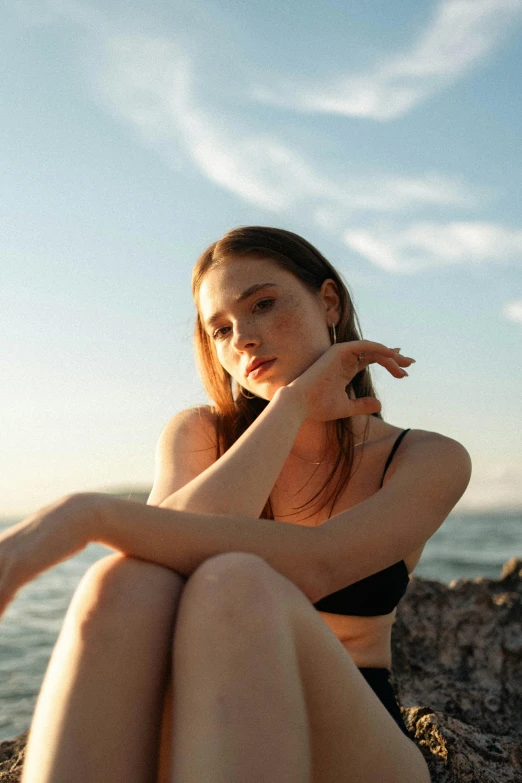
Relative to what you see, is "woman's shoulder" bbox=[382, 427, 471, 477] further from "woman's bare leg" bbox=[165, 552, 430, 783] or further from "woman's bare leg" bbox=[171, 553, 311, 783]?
"woman's bare leg" bbox=[171, 553, 311, 783]

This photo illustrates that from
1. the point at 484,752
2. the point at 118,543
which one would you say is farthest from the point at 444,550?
the point at 118,543

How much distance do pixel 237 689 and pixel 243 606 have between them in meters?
0.20

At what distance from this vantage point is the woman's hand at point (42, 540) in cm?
205

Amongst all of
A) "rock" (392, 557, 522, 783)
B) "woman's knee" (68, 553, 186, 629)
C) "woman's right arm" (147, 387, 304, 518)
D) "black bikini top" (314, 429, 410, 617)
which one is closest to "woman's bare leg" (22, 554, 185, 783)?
"woman's knee" (68, 553, 186, 629)

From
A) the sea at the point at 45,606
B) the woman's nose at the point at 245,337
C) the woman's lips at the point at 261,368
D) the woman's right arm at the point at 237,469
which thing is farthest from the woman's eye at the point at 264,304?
the sea at the point at 45,606

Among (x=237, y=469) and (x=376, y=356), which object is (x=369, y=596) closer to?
(x=237, y=469)

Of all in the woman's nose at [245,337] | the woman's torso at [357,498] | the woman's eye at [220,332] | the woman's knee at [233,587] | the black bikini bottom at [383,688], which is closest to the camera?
the woman's knee at [233,587]

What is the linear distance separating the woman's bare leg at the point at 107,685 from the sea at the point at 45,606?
0.19 m

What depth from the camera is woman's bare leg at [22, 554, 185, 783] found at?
1933mm

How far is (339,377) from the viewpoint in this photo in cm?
331

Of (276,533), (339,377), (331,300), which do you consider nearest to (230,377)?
(331,300)

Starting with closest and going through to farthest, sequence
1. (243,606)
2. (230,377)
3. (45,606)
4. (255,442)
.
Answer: (243,606), (255,442), (230,377), (45,606)

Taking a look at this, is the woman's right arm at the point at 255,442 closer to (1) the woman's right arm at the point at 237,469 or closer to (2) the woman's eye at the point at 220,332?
(1) the woman's right arm at the point at 237,469

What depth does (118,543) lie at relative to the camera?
2.24 meters
